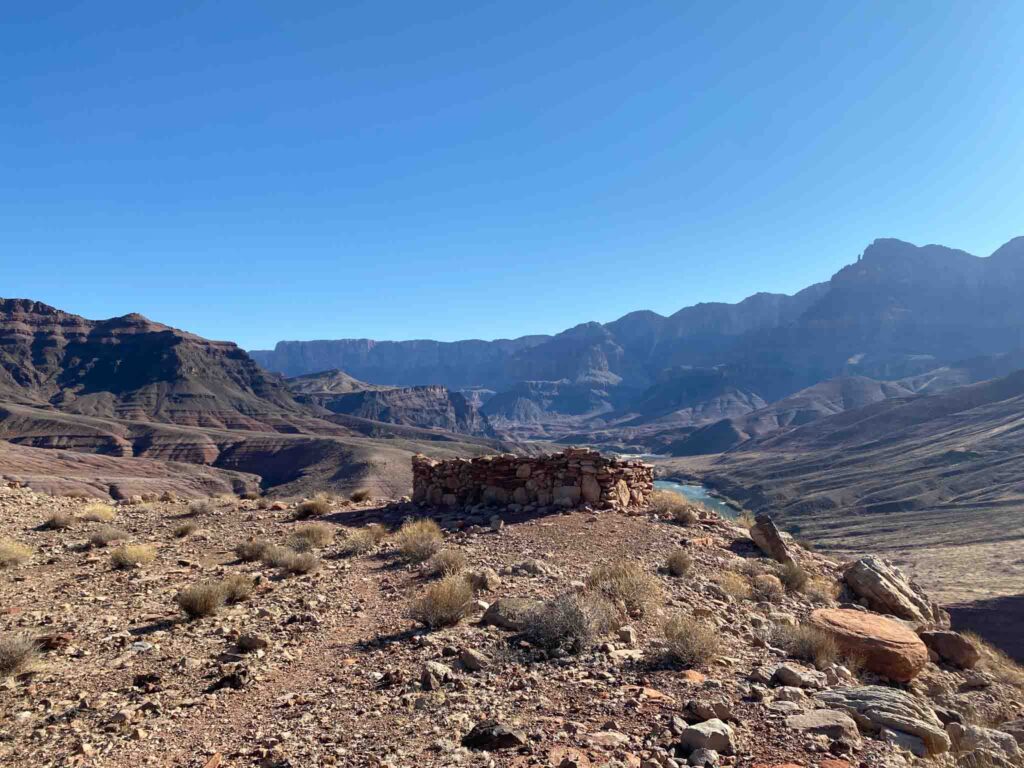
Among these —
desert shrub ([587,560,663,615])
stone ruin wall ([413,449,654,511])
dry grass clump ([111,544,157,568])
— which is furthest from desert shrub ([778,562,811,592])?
dry grass clump ([111,544,157,568])

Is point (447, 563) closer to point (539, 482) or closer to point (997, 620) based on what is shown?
point (539, 482)

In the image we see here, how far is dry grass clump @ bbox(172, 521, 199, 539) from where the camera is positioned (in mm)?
14492

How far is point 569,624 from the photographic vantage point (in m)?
7.59

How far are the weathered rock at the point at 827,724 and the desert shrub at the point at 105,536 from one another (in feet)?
44.2

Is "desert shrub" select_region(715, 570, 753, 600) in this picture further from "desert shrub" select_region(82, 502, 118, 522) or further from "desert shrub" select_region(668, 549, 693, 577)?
"desert shrub" select_region(82, 502, 118, 522)

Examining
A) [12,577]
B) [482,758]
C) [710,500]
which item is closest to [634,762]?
[482,758]

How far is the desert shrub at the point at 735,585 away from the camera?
421 inches

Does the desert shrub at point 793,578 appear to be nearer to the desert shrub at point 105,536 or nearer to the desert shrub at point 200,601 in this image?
the desert shrub at point 200,601

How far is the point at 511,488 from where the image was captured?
17.0 meters

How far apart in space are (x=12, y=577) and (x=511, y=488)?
1068cm

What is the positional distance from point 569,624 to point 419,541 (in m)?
5.57

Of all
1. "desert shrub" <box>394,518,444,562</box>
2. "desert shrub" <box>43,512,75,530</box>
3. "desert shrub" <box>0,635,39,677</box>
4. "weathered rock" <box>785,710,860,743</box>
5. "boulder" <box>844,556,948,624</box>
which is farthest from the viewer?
"desert shrub" <box>43,512,75,530</box>

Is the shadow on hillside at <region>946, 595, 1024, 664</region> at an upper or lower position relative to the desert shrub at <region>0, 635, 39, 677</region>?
lower

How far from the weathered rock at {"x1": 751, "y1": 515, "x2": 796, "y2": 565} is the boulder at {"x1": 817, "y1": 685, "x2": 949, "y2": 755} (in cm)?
650
